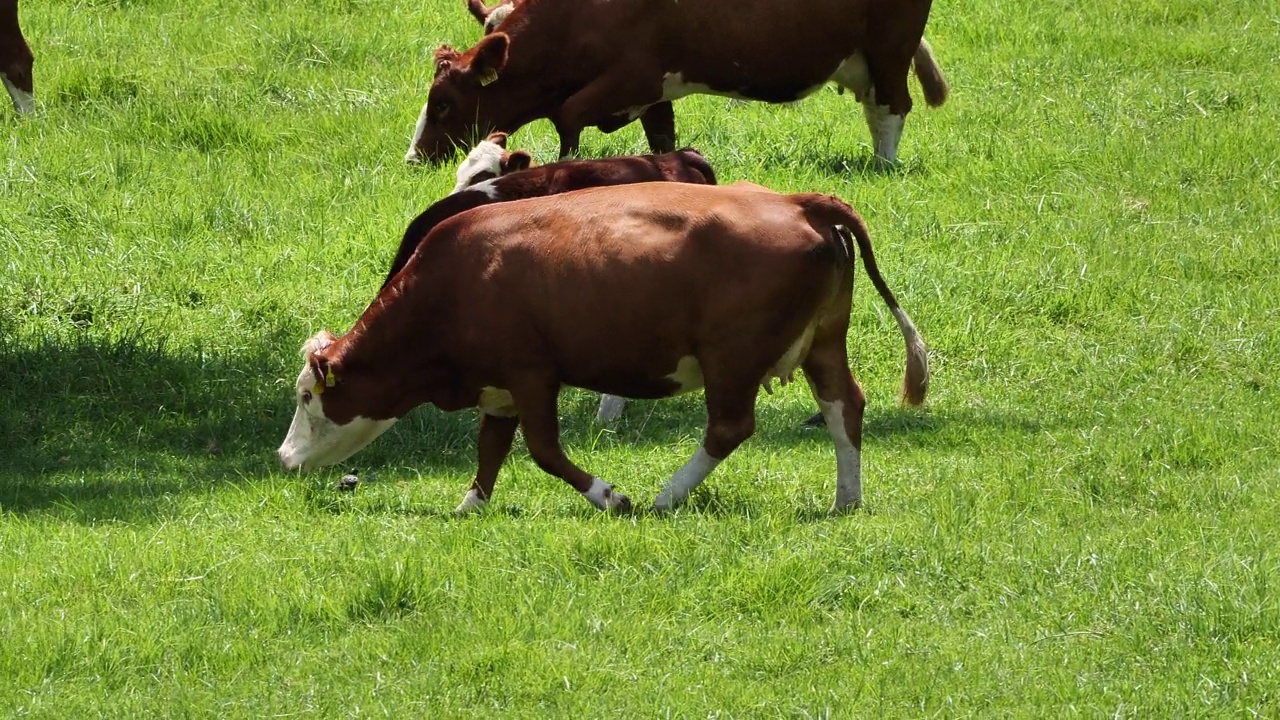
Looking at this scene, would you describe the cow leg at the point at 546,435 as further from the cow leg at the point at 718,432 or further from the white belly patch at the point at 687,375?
the white belly patch at the point at 687,375

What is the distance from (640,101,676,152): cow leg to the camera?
13.8 metres

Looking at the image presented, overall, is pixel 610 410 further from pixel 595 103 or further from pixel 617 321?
pixel 595 103

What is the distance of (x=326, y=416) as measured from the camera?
9.03 meters

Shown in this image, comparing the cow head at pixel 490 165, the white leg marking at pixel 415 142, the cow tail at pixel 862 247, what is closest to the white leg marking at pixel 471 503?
the cow tail at pixel 862 247

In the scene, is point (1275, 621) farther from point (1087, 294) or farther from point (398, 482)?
point (1087, 294)

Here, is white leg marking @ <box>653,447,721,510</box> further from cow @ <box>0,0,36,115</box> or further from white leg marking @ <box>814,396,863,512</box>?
cow @ <box>0,0,36,115</box>

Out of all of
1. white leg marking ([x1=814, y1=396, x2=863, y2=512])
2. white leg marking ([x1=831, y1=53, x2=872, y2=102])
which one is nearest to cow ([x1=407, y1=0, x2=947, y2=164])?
white leg marking ([x1=831, y1=53, x2=872, y2=102])

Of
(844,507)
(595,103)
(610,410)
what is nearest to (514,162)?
(610,410)

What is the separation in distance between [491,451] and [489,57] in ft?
15.2

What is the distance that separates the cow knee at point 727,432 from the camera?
323 inches

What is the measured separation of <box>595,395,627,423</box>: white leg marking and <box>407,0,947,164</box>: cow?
3.16 meters

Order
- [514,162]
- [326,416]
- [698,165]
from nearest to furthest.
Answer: [326,416] < [698,165] < [514,162]

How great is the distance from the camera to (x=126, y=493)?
9117mm

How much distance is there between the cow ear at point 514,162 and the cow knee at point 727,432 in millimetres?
3204
